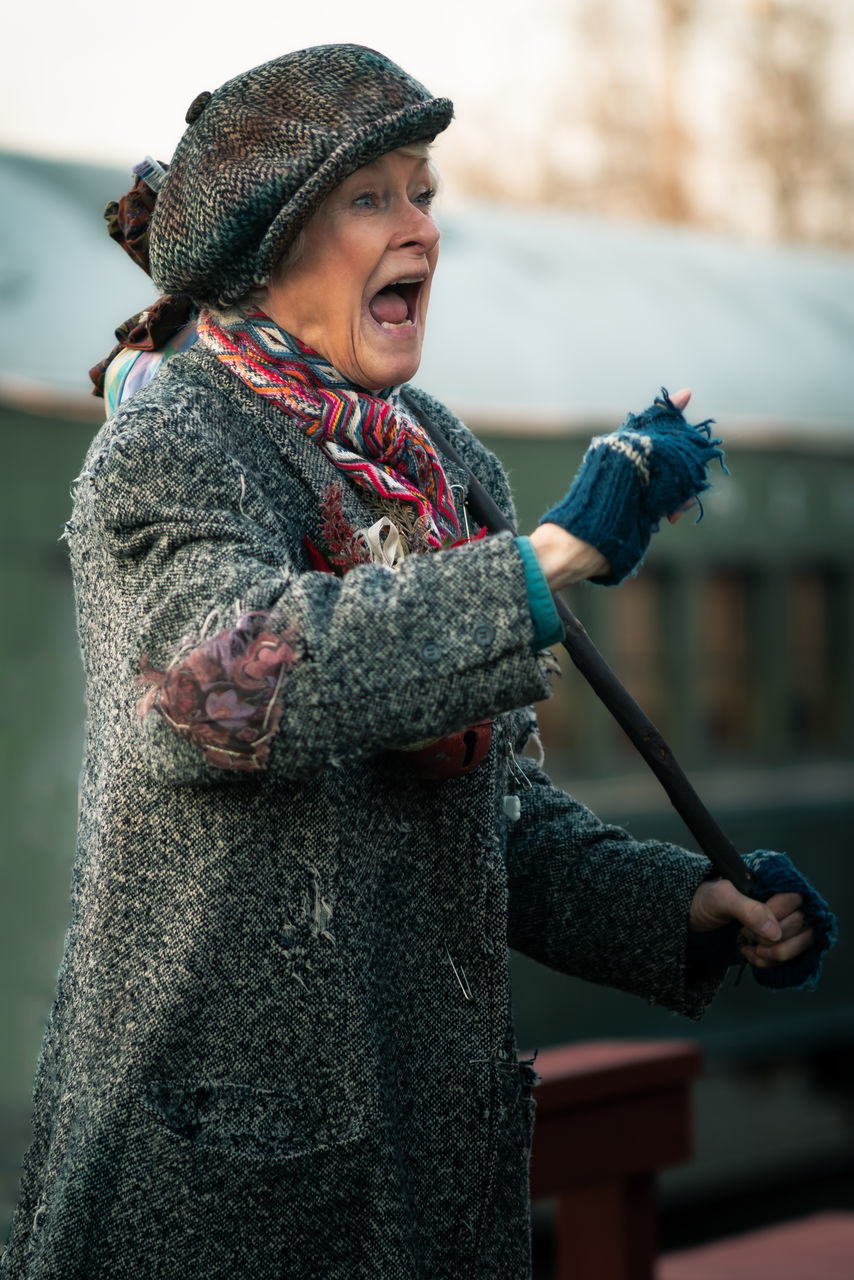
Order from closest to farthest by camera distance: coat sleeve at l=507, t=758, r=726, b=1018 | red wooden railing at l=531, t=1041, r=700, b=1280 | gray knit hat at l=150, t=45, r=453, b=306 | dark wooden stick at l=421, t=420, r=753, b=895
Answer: gray knit hat at l=150, t=45, r=453, b=306 < dark wooden stick at l=421, t=420, r=753, b=895 < coat sleeve at l=507, t=758, r=726, b=1018 < red wooden railing at l=531, t=1041, r=700, b=1280

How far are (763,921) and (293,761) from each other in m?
0.75

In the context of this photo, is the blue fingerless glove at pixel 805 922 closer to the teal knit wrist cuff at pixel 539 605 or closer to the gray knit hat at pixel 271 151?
the teal knit wrist cuff at pixel 539 605

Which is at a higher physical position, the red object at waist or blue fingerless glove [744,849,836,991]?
the red object at waist

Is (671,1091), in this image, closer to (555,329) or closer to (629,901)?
(629,901)

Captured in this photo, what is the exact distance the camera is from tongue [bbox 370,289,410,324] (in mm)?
1746

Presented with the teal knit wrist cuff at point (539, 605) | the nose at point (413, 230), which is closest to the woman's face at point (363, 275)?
the nose at point (413, 230)

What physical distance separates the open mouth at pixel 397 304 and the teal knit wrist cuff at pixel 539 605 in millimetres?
378

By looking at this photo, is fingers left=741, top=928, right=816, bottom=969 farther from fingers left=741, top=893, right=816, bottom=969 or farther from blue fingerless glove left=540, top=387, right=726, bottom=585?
blue fingerless glove left=540, top=387, right=726, bottom=585

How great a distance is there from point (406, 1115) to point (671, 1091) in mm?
1441

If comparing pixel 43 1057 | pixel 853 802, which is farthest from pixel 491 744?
pixel 853 802

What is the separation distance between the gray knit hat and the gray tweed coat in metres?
0.13

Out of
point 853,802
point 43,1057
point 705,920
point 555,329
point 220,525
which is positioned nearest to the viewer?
point 220,525

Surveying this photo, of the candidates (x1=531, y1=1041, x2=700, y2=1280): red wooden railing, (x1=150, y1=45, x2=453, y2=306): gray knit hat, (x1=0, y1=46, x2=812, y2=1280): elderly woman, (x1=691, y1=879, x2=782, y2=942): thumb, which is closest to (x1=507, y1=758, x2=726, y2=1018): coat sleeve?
(x1=691, y1=879, x2=782, y2=942): thumb

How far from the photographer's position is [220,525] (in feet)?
5.03
